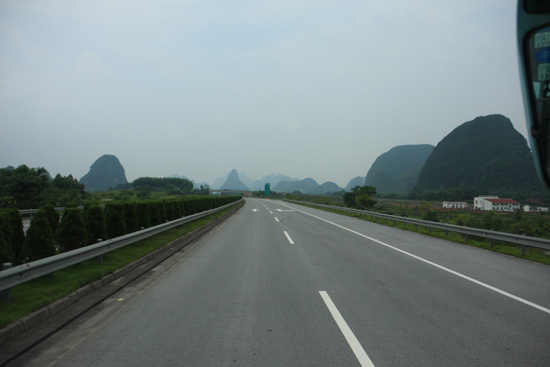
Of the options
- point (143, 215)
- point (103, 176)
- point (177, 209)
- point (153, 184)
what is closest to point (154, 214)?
point (143, 215)

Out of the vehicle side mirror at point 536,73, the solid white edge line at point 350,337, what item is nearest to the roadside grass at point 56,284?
the solid white edge line at point 350,337

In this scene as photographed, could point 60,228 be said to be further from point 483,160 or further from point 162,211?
point 483,160

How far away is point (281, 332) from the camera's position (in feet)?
13.7

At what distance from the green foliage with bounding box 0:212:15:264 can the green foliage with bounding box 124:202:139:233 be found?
4.69 meters

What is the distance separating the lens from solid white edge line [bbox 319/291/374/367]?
3.41m

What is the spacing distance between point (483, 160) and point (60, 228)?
98.0m

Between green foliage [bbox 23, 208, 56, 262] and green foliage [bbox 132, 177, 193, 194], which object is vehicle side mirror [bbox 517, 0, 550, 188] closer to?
green foliage [bbox 23, 208, 56, 262]

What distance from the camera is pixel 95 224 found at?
29.0ft

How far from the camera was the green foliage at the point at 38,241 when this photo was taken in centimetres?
648

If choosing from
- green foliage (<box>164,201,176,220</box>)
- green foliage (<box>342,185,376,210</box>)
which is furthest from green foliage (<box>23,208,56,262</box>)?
green foliage (<box>342,185,376,210</box>)

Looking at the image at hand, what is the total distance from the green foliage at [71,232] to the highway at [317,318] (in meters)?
2.02

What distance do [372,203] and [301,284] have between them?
50.0 m

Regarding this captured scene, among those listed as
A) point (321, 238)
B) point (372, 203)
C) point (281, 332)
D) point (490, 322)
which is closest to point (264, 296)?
point (281, 332)

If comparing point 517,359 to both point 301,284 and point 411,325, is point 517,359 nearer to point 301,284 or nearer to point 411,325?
point 411,325
